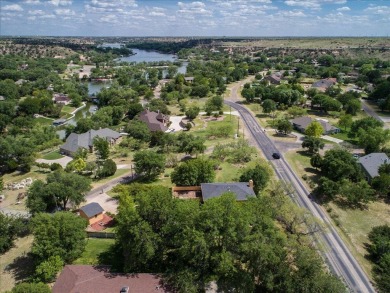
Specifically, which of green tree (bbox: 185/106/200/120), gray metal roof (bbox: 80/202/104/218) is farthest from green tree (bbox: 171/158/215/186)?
green tree (bbox: 185/106/200/120)

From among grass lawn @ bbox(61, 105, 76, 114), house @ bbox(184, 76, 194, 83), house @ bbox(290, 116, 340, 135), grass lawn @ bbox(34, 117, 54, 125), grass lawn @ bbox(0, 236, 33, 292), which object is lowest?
grass lawn @ bbox(0, 236, 33, 292)

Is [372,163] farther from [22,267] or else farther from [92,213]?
[22,267]

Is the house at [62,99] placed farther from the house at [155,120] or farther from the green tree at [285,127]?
the green tree at [285,127]

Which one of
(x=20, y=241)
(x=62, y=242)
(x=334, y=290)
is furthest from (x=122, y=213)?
(x=334, y=290)

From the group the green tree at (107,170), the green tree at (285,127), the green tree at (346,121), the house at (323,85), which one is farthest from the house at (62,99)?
the house at (323,85)

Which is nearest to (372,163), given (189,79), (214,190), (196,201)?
(214,190)

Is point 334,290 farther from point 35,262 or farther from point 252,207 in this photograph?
point 35,262

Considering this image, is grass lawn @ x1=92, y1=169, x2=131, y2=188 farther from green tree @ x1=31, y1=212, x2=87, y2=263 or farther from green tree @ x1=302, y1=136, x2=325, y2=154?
green tree @ x1=302, y1=136, x2=325, y2=154
